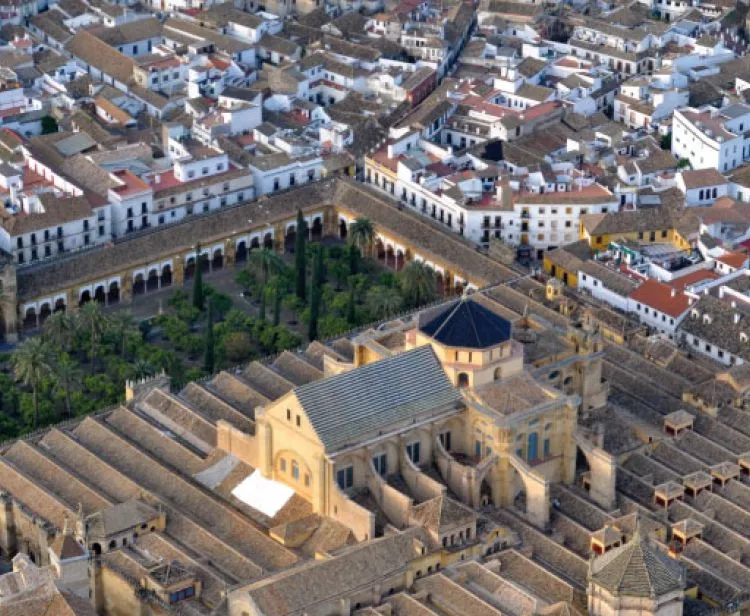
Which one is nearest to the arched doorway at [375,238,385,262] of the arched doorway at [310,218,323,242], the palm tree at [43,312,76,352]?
the arched doorway at [310,218,323,242]

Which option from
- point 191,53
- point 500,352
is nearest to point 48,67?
point 191,53

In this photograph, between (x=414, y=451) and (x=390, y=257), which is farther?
(x=390, y=257)

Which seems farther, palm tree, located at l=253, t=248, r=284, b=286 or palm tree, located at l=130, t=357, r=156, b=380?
palm tree, located at l=253, t=248, r=284, b=286

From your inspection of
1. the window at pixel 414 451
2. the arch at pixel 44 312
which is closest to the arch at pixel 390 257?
the arch at pixel 44 312

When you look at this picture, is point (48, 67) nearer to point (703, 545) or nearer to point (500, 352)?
point (500, 352)

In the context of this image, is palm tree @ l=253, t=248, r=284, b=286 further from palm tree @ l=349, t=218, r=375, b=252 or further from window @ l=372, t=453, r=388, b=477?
window @ l=372, t=453, r=388, b=477

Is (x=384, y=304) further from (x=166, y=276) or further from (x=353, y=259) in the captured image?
(x=166, y=276)

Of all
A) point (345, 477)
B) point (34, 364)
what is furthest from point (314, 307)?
point (345, 477)
